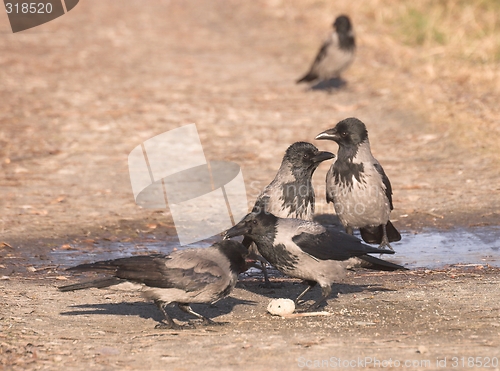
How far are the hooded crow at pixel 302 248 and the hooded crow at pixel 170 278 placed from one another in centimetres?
44

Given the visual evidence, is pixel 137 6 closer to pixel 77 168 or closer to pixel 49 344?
pixel 77 168

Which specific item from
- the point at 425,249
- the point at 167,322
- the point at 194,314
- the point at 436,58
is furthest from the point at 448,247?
the point at 436,58

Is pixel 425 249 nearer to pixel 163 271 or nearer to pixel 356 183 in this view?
pixel 356 183

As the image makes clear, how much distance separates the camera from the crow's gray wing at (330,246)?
6848mm

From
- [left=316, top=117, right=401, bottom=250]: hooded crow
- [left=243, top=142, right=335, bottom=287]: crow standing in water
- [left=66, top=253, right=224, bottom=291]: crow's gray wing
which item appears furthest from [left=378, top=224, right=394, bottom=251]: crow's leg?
[left=66, top=253, right=224, bottom=291]: crow's gray wing

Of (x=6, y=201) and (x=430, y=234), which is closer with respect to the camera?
(x=430, y=234)

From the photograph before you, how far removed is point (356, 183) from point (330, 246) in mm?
1710

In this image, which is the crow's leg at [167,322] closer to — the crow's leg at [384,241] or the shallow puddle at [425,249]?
the shallow puddle at [425,249]

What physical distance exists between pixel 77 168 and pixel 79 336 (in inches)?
245

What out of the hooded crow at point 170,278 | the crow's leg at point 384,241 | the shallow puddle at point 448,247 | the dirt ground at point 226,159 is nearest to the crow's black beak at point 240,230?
the hooded crow at point 170,278

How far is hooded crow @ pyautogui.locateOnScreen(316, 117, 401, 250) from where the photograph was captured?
27.9 feet

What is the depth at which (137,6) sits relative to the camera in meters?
29.7

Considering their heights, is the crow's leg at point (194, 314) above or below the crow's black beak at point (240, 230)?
below

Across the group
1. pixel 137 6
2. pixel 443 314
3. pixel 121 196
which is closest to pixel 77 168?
pixel 121 196
